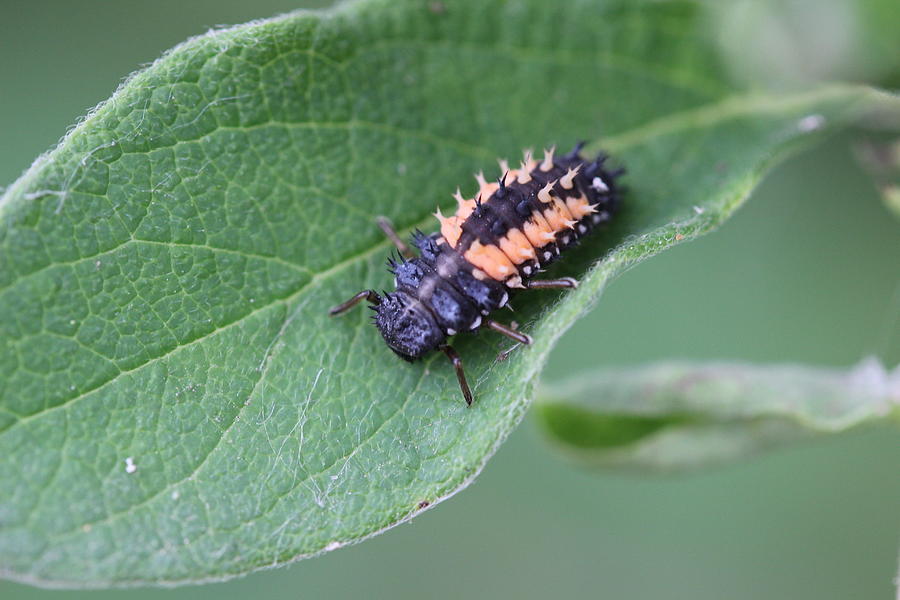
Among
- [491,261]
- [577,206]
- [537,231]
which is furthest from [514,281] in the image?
[577,206]

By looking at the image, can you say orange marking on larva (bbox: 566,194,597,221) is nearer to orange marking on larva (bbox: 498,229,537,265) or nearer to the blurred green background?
orange marking on larva (bbox: 498,229,537,265)

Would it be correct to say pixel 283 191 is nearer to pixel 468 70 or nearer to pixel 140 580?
pixel 468 70

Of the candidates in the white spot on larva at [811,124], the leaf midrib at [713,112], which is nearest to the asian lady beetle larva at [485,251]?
the leaf midrib at [713,112]

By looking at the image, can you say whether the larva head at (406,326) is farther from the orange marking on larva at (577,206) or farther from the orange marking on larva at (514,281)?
the orange marking on larva at (577,206)

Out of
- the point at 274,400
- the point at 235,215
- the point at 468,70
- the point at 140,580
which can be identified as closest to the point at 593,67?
the point at 468,70

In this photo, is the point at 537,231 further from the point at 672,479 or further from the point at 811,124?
the point at 672,479

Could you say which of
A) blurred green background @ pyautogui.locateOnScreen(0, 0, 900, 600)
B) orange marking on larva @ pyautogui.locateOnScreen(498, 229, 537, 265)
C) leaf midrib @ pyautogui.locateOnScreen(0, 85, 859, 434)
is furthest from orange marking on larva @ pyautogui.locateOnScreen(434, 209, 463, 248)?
blurred green background @ pyautogui.locateOnScreen(0, 0, 900, 600)
